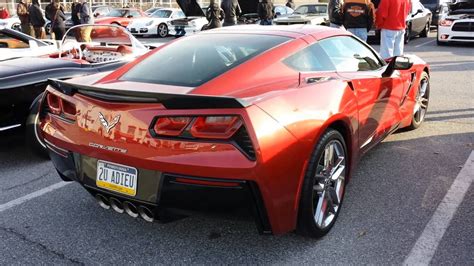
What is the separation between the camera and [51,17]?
13.1 metres

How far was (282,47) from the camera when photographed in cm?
316

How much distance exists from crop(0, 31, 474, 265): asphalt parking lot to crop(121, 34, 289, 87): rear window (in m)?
0.92

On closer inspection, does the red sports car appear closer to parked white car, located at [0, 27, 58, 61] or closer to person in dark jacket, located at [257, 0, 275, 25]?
parked white car, located at [0, 27, 58, 61]

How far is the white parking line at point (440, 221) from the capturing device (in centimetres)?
275

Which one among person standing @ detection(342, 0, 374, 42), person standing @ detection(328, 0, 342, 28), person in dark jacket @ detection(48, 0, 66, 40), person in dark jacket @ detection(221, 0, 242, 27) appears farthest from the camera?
person in dark jacket @ detection(221, 0, 242, 27)

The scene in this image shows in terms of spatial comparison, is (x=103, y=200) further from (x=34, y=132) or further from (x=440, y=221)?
(x=440, y=221)

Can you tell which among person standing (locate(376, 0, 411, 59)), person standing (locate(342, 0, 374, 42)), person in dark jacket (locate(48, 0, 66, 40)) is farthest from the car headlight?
person in dark jacket (locate(48, 0, 66, 40))

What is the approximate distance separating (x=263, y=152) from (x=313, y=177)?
506 mm

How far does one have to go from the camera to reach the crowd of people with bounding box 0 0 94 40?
12.4 metres

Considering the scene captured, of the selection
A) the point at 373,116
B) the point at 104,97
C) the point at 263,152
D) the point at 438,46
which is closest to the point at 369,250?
the point at 263,152

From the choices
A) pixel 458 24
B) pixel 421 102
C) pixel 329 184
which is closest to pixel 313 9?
pixel 458 24

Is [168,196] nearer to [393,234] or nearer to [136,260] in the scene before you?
[136,260]

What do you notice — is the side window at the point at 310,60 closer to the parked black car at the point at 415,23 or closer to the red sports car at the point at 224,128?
the red sports car at the point at 224,128

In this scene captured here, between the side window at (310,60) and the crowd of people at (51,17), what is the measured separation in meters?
10.3
